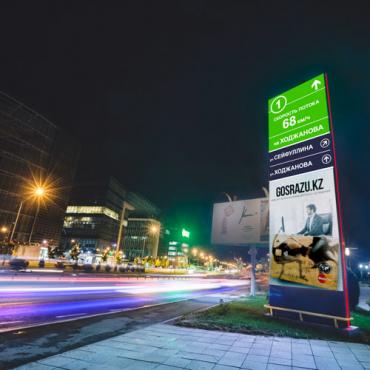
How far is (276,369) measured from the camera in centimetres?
570

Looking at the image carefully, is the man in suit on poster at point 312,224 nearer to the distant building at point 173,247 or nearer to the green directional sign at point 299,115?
the green directional sign at point 299,115

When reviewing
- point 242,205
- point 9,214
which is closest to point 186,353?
point 242,205

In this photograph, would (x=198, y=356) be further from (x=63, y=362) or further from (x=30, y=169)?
(x=30, y=169)

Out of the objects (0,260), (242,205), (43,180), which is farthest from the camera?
(43,180)

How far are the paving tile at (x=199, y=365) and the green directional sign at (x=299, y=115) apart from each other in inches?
436

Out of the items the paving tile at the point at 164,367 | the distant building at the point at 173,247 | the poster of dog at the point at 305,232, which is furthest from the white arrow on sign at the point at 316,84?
the distant building at the point at 173,247

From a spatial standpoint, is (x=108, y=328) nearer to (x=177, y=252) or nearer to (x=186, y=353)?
(x=186, y=353)

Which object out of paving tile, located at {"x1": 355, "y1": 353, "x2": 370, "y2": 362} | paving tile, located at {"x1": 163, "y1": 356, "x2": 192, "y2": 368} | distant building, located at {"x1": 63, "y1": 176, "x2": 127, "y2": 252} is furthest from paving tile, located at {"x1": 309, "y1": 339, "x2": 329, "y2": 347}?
distant building, located at {"x1": 63, "y1": 176, "x2": 127, "y2": 252}

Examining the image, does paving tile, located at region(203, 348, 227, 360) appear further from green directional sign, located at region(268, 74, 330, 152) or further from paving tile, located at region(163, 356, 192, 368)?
green directional sign, located at region(268, 74, 330, 152)

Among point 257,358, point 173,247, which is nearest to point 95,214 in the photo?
point 173,247

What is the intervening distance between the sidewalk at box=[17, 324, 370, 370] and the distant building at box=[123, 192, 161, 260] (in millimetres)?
137040

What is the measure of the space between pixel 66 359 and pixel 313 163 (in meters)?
12.0

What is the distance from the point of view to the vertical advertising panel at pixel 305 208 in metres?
11.1

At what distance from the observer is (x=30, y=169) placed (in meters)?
86.8
